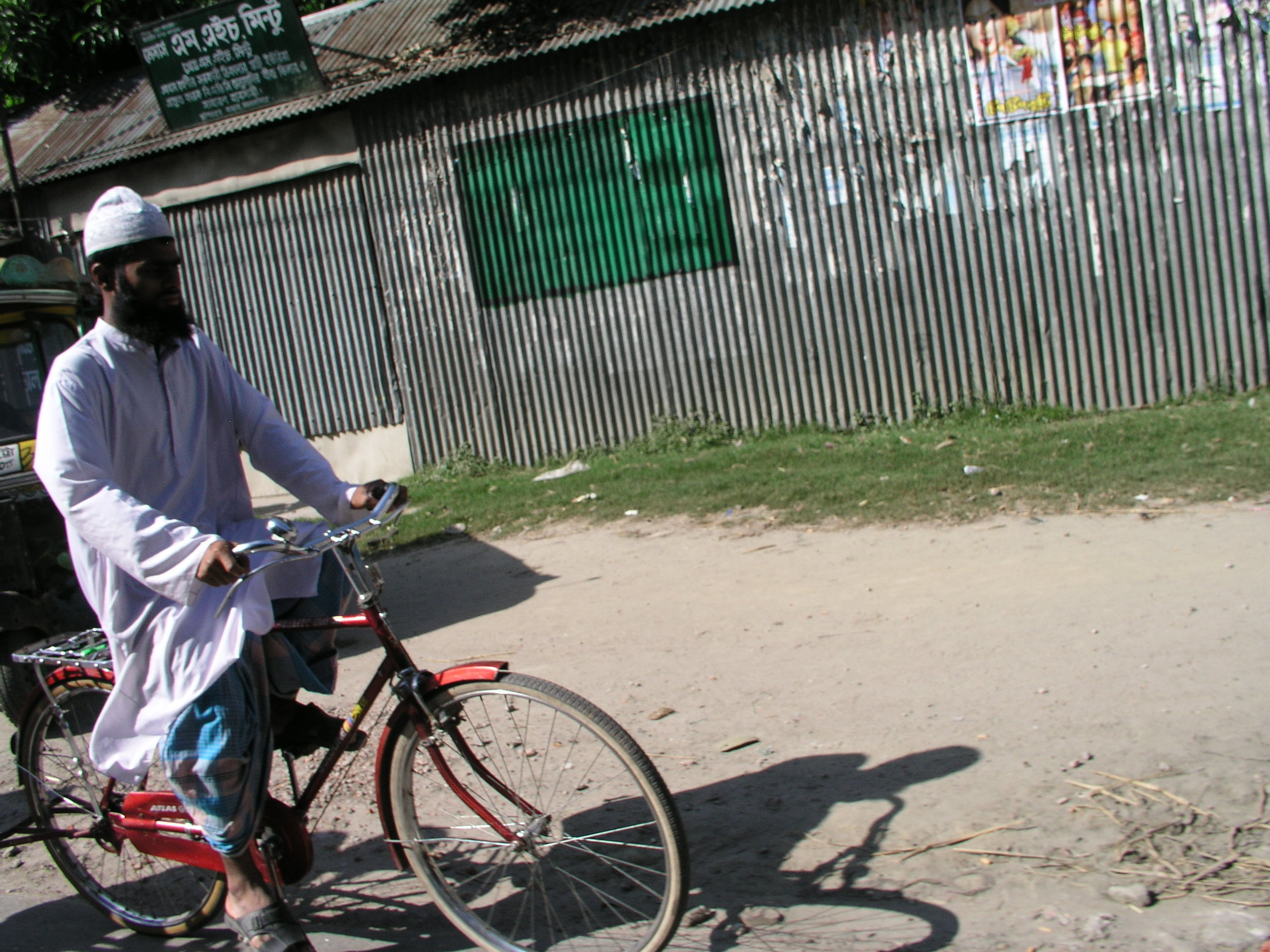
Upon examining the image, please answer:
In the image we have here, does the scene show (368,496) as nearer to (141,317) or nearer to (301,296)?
(141,317)

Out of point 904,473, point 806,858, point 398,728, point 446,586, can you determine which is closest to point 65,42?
point 446,586

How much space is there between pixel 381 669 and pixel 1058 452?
18.8ft

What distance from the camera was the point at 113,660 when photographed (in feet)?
9.39

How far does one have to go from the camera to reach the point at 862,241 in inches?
367

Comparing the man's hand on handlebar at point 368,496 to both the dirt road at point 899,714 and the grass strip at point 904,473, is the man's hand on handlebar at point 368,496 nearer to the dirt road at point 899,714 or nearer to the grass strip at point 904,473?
the dirt road at point 899,714

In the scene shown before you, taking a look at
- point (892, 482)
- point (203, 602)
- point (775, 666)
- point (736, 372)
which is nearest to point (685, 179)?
point (736, 372)

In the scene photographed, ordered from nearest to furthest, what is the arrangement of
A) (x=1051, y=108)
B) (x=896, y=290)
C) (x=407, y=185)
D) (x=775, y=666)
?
(x=775, y=666) < (x=1051, y=108) < (x=896, y=290) < (x=407, y=185)

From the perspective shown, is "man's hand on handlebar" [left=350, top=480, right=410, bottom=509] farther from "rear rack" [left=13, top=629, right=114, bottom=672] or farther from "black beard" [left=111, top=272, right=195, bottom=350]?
"rear rack" [left=13, top=629, right=114, bottom=672]

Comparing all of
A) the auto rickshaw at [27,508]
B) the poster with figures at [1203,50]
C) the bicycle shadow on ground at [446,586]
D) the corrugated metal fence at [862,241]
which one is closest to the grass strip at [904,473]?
the corrugated metal fence at [862,241]

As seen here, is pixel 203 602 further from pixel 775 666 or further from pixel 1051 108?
pixel 1051 108

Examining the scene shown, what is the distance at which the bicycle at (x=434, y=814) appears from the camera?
2711mm

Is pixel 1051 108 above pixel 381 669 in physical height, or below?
above

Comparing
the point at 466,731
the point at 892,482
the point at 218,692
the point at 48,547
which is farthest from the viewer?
the point at 892,482

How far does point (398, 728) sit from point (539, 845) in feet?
1.53
